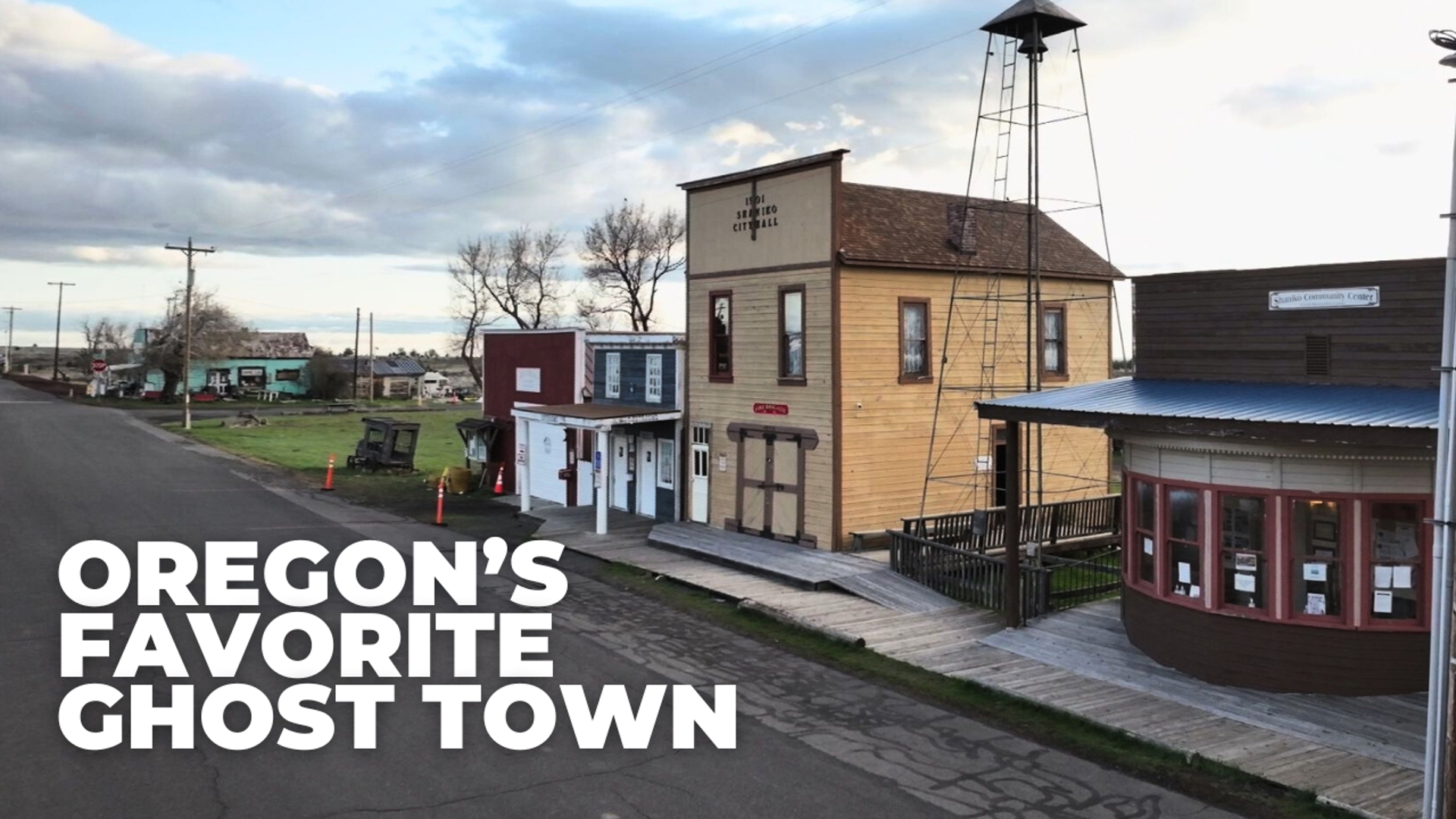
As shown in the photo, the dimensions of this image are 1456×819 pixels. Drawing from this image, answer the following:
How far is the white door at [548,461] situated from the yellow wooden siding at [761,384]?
7359mm

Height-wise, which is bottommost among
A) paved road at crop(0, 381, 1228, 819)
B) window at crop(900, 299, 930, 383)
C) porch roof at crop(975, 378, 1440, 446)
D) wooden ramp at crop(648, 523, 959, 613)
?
paved road at crop(0, 381, 1228, 819)

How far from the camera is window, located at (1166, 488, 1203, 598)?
45.2ft

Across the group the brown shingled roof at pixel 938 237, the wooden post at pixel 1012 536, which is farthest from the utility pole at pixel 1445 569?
the brown shingled roof at pixel 938 237

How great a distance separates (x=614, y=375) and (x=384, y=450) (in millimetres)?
15606

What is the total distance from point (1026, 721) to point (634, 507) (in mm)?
17875

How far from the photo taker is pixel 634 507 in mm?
28938

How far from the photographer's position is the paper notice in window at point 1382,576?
1251 cm

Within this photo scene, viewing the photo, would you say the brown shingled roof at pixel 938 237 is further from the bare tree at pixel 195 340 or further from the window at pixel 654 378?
the bare tree at pixel 195 340

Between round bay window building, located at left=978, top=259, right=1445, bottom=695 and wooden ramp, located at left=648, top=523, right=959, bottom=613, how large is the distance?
403cm

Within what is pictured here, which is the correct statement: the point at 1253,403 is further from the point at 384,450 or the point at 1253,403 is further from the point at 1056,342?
the point at 384,450

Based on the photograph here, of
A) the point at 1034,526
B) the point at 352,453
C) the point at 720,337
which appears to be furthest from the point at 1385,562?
the point at 352,453

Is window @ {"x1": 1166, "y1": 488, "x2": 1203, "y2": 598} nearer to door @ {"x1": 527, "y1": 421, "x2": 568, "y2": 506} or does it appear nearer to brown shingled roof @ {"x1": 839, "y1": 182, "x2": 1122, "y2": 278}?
brown shingled roof @ {"x1": 839, "y1": 182, "x2": 1122, "y2": 278}

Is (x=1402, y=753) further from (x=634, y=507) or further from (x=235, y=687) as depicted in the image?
(x=634, y=507)

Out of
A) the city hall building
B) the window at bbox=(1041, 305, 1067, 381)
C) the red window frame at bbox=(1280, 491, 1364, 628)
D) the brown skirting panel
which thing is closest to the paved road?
the brown skirting panel
